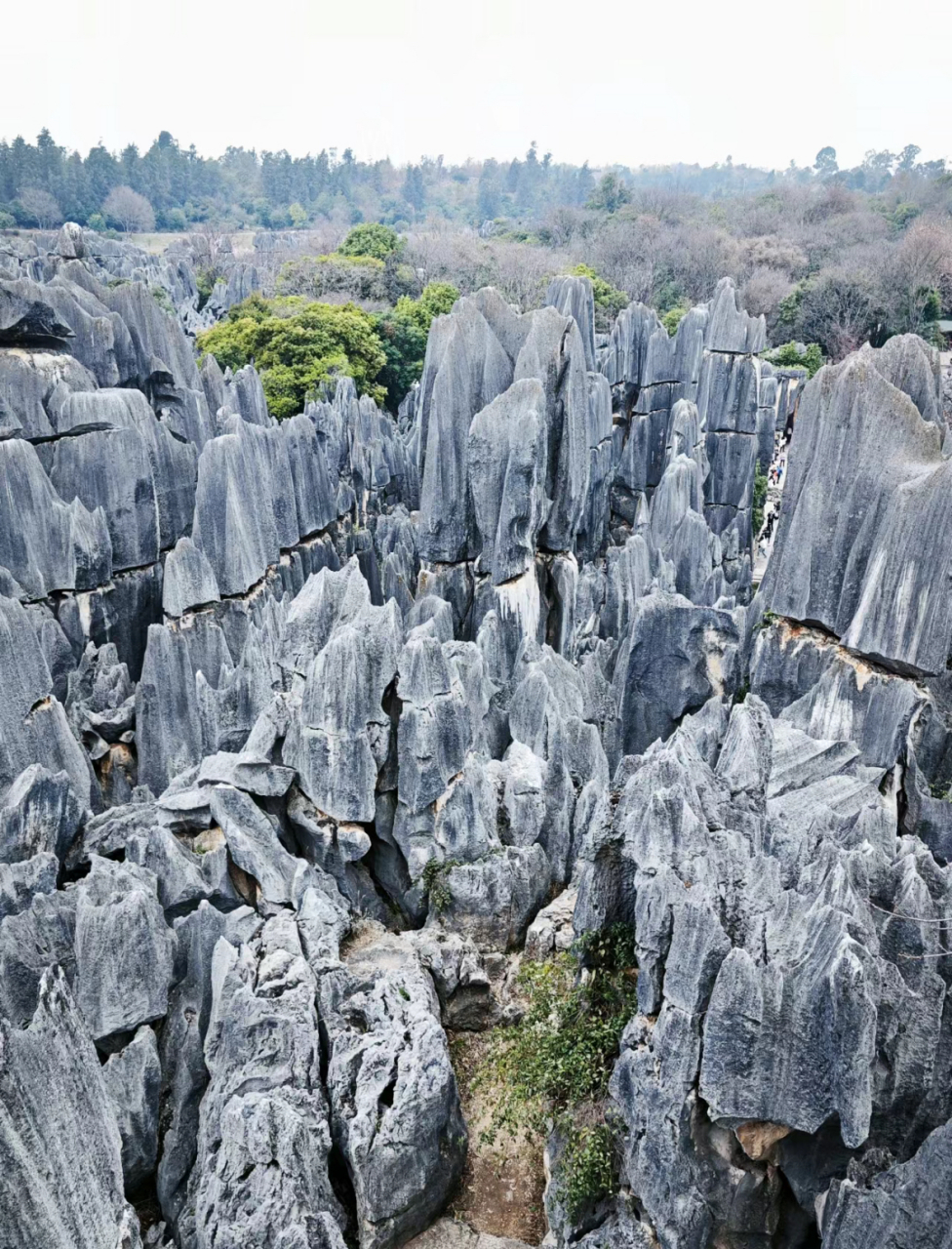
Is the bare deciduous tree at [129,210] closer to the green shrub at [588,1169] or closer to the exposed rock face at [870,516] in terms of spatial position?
the exposed rock face at [870,516]

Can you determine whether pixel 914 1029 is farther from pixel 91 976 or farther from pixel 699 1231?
pixel 91 976

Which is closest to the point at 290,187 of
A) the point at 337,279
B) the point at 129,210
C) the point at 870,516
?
the point at 129,210

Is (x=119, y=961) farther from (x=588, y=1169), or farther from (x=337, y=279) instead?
(x=337, y=279)

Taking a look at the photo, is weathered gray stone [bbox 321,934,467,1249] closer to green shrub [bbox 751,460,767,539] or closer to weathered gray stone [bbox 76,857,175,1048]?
weathered gray stone [bbox 76,857,175,1048]

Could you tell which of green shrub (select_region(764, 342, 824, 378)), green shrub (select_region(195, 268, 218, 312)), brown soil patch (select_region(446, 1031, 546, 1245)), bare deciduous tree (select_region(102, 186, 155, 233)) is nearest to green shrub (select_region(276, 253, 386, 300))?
green shrub (select_region(195, 268, 218, 312))

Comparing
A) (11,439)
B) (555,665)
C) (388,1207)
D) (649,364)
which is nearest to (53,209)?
(649,364)

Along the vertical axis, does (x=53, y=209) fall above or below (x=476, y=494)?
above
